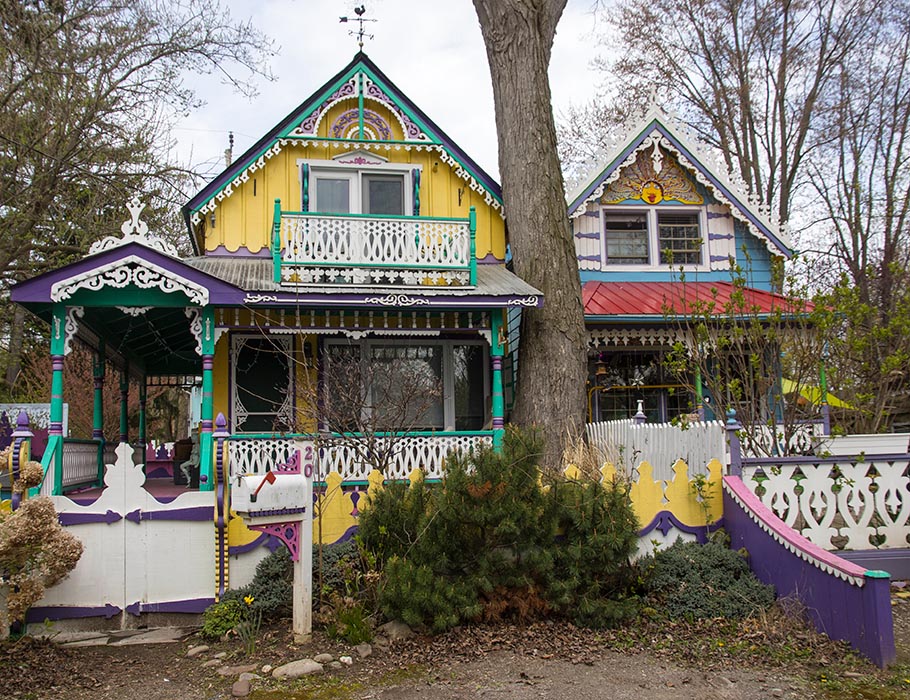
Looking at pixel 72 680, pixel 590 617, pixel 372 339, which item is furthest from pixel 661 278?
pixel 72 680

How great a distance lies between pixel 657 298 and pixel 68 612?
10025mm

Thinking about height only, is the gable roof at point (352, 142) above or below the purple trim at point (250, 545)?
above

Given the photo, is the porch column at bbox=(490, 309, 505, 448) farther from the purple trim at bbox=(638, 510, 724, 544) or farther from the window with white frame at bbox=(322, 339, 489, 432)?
the purple trim at bbox=(638, 510, 724, 544)

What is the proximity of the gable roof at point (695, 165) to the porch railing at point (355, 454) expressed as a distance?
574cm

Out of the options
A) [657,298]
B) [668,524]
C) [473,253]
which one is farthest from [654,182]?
[668,524]

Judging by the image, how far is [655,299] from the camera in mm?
13641

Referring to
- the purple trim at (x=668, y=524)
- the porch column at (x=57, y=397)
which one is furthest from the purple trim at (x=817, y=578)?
the porch column at (x=57, y=397)

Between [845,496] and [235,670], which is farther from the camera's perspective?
[845,496]

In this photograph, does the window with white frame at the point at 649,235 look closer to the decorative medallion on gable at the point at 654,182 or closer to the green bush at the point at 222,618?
the decorative medallion on gable at the point at 654,182

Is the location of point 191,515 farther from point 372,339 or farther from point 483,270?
point 483,270

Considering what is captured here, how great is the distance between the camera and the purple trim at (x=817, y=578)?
231 inches

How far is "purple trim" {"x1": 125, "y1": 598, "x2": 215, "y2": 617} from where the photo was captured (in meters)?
7.74

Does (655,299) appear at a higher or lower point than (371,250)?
lower

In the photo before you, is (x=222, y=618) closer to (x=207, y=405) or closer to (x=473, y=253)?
(x=207, y=405)
